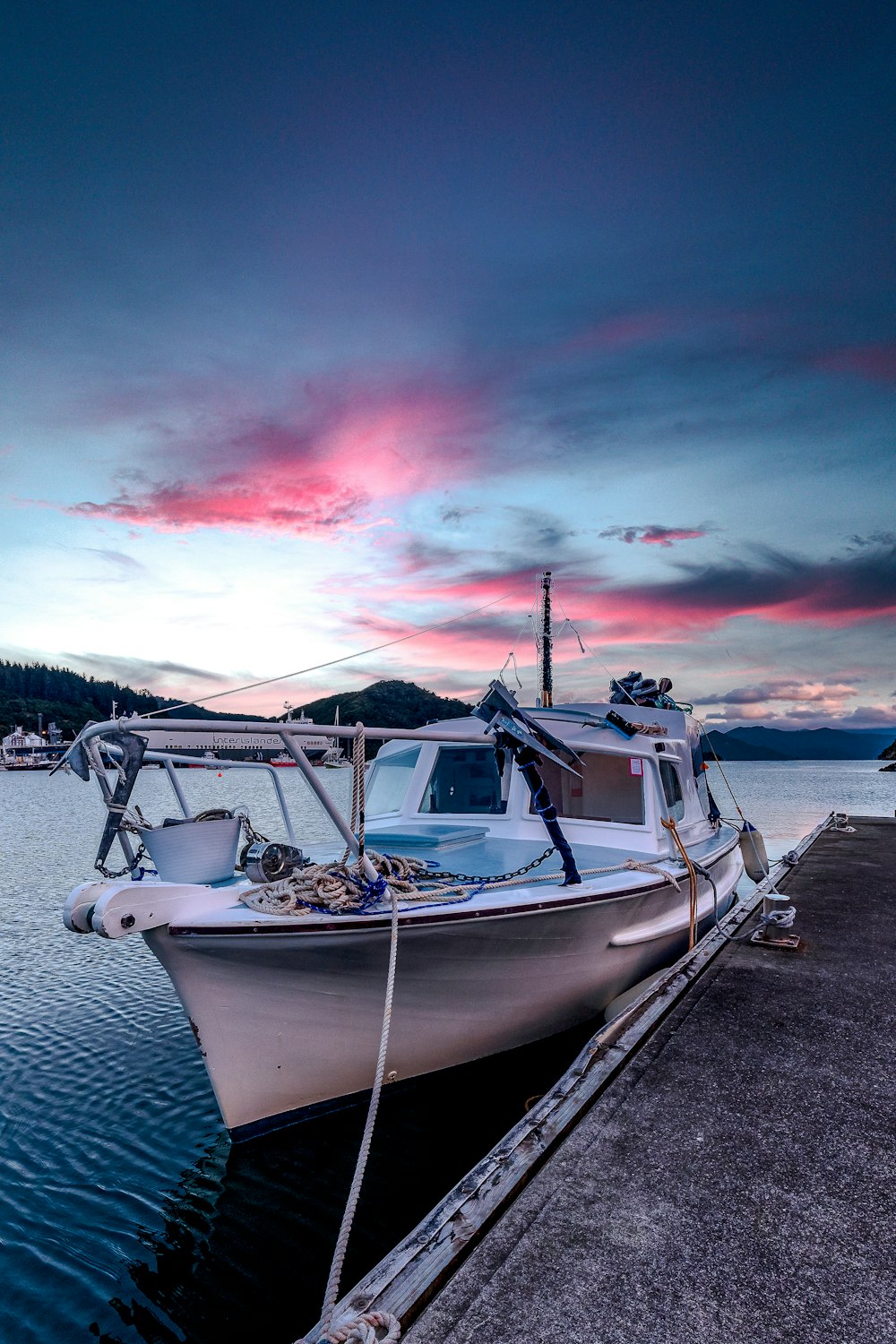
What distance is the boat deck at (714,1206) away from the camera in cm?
260

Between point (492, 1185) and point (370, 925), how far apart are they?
1969 mm

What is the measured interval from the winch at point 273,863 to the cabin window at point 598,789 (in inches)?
154

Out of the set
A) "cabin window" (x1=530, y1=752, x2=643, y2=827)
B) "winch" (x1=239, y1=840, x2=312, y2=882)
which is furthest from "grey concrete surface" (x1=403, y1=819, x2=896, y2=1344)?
"cabin window" (x1=530, y1=752, x2=643, y2=827)

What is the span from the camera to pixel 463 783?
30.5 ft

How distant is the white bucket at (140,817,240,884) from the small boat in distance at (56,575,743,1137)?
0.04 feet

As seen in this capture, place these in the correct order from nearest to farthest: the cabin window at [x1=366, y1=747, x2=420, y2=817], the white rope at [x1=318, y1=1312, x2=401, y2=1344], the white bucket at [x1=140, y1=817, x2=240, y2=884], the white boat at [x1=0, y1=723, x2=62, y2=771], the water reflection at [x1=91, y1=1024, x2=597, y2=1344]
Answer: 1. the white rope at [x1=318, y1=1312, x2=401, y2=1344]
2. the water reflection at [x1=91, y1=1024, x2=597, y2=1344]
3. the white bucket at [x1=140, y1=817, x2=240, y2=884]
4. the cabin window at [x1=366, y1=747, x2=420, y2=817]
5. the white boat at [x1=0, y1=723, x2=62, y2=771]

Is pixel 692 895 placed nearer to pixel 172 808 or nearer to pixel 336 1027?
pixel 336 1027

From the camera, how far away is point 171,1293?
15.2 ft

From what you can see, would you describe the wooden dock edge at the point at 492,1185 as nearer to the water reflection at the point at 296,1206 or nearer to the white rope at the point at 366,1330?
the white rope at the point at 366,1330

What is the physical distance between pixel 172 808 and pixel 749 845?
4344cm

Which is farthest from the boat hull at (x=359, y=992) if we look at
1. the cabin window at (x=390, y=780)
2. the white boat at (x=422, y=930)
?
the cabin window at (x=390, y=780)

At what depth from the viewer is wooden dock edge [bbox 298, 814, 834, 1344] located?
2.71 meters

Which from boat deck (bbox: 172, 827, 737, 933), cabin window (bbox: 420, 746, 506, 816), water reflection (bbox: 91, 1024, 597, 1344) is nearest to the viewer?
water reflection (bbox: 91, 1024, 597, 1344)

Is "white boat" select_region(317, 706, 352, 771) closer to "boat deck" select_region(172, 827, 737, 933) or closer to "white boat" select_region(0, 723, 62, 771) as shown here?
"boat deck" select_region(172, 827, 737, 933)
